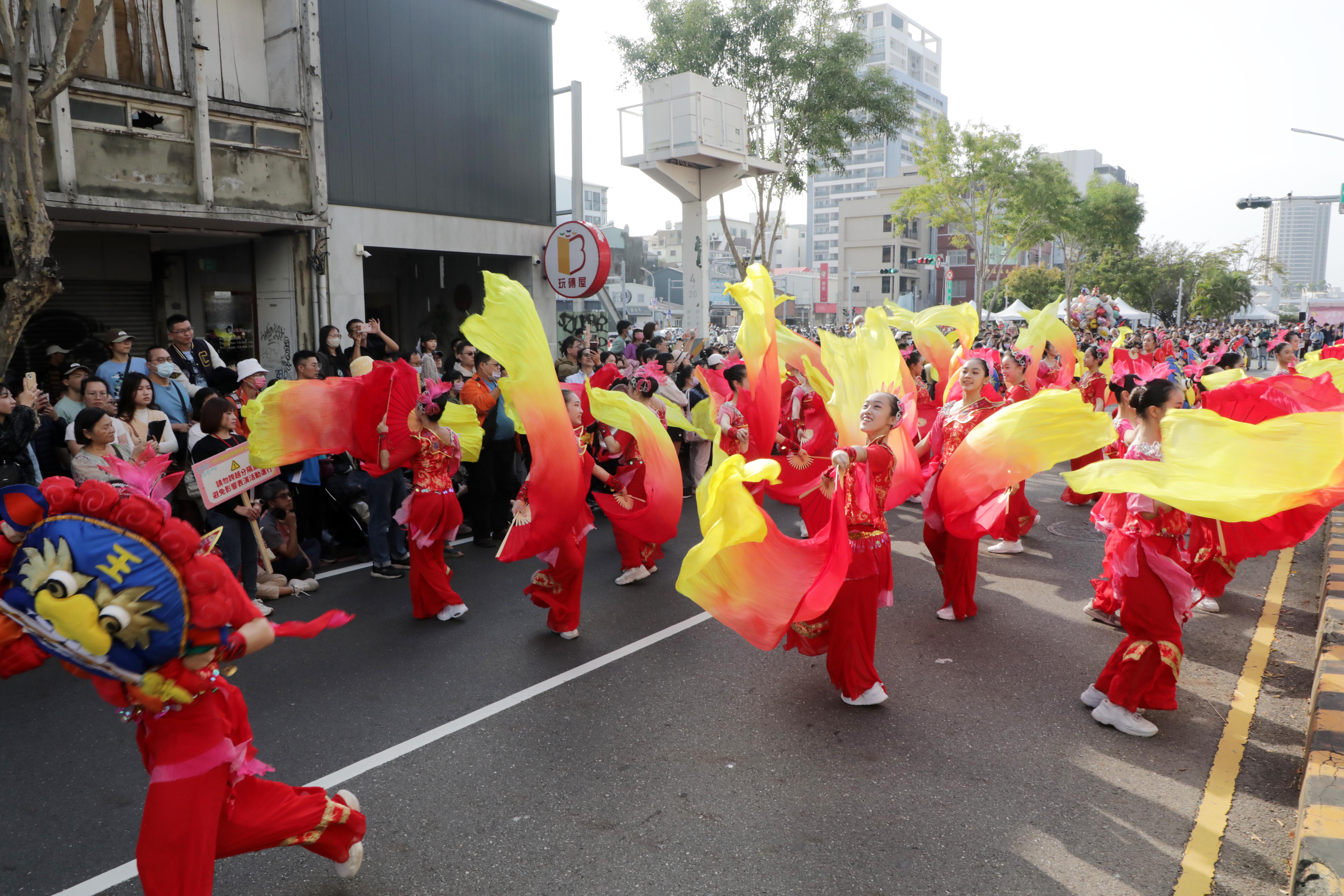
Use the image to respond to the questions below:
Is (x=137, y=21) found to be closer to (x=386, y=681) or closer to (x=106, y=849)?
(x=386, y=681)

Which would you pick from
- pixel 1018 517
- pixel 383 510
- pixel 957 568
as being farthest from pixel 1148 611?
pixel 383 510

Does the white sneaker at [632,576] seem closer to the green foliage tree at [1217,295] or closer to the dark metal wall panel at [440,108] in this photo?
the dark metal wall panel at [440,108]

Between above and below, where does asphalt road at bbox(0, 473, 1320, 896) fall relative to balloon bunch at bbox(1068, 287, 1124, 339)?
below

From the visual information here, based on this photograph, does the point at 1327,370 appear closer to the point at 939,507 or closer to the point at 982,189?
the point at 939,507

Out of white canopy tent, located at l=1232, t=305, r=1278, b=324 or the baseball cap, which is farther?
white canopy tent, located at l=1232, t=305, r=1278, b=324

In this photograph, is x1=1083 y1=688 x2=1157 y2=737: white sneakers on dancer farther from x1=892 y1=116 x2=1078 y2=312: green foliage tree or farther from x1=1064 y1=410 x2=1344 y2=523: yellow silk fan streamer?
x1=892 y1=116 x2=1078 y2=312: green foliage tree

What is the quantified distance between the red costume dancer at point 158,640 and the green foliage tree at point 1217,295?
66627mm

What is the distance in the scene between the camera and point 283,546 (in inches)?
253

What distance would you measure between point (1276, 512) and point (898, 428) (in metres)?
2.02

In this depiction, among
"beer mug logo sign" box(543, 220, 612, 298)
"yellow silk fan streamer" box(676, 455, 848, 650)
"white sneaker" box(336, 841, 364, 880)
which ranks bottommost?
"white sneaker" box(336, 841, 364, 880)

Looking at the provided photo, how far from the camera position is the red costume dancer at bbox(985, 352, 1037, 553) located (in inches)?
288

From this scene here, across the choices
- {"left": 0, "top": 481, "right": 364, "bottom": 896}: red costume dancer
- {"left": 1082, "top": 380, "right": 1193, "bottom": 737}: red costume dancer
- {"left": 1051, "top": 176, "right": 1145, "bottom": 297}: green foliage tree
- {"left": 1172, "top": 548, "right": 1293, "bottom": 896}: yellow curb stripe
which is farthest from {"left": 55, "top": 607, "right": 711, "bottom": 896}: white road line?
{"left": 1051, "top": 176, "right": 1145, "bottom": 297}: green foliage tree

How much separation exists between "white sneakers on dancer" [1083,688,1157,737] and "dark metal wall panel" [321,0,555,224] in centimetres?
1120

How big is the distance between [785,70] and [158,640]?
16636mm
